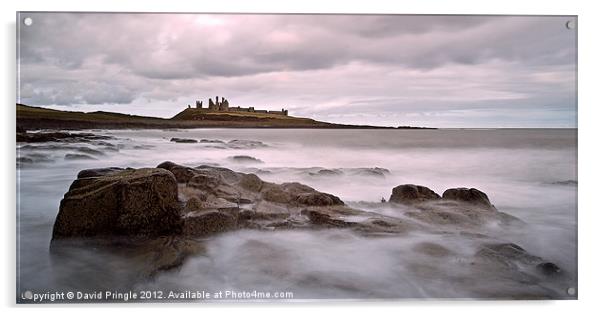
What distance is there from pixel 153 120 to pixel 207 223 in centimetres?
60

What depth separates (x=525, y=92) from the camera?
254 centimetres

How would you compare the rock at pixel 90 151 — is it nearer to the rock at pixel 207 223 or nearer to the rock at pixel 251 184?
the rock at pixel 207 223

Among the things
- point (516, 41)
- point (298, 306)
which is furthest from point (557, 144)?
point (298, 306)

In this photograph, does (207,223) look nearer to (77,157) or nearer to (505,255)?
(77,157)

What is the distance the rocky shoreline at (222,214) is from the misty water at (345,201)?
1.4 inches

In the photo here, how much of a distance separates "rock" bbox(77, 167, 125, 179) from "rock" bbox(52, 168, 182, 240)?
17mm

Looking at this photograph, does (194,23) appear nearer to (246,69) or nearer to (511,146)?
(246,69)

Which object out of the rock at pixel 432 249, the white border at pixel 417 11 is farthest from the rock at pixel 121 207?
the rock at pixel 432 249

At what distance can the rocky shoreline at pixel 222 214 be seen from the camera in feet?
7.82

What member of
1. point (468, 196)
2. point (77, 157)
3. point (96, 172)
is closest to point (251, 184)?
point (96, 172)

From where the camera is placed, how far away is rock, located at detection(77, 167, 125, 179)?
7.95ft

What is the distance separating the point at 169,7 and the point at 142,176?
866 mm

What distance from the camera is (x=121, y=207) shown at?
7.85 ft

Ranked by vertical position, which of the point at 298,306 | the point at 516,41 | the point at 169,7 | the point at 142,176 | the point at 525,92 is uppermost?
the point at 169,7
